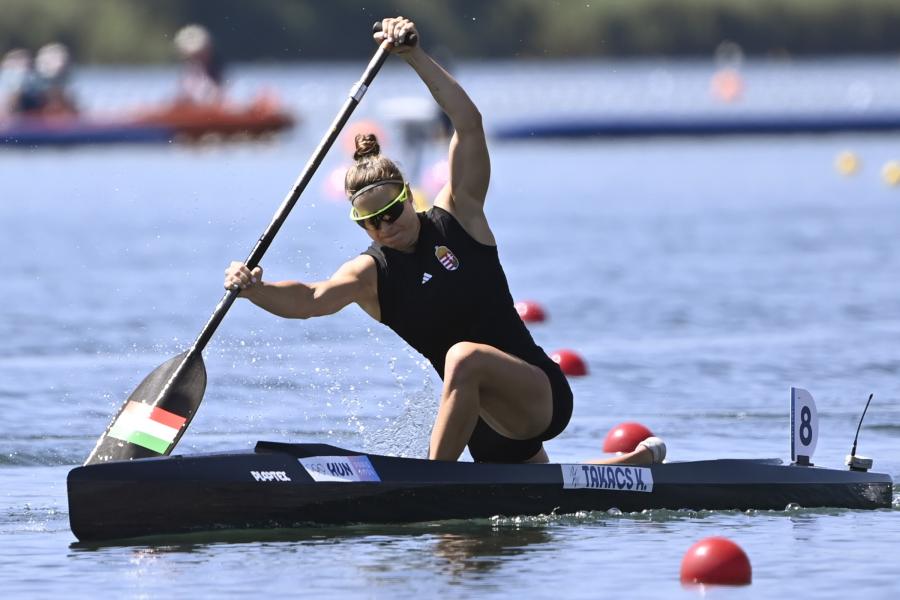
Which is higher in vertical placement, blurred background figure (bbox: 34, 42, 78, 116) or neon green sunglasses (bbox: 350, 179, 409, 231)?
blurred background figure (bbox: 34, 42, 78, 116)

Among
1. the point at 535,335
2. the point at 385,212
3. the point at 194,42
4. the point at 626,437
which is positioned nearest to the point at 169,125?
the point at 194,42

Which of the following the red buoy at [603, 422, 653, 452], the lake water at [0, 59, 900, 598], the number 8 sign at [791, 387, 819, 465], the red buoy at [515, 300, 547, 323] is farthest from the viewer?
the red buoy at [515, 300, 547, 323]

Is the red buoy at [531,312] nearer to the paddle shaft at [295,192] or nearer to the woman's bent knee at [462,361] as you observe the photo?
the paddle shaft at [295,192]

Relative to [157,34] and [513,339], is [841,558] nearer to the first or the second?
[513,339]

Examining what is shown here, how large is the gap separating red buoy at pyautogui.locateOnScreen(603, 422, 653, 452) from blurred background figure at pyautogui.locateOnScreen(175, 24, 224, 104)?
92.7 ft

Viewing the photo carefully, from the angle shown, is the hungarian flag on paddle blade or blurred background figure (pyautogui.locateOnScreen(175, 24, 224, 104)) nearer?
the hungarian flag on paddle blade

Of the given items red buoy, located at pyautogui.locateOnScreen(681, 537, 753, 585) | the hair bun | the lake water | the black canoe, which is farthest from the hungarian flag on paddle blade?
red buoy, located at pyautogui.locateOnScreen(681, 537, 753, 585)

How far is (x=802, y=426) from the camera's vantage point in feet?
29.5

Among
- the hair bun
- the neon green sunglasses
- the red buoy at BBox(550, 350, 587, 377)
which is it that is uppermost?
the hair bun

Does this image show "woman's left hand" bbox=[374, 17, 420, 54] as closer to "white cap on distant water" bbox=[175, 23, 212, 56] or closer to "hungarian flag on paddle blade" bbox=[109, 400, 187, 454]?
"hungarian flag on paddle blade" bbox=[109, 400, 187, 454]

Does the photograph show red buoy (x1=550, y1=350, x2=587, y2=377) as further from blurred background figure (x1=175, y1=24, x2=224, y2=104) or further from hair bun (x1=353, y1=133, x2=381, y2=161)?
blurred background figure (x1=175, y1=24, x2=224, y2=104)

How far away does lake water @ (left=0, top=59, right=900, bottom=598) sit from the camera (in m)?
7.67

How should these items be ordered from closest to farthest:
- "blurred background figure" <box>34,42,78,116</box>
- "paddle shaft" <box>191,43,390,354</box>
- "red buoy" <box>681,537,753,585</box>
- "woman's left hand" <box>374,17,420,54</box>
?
"red buoy" <box>681,537,753,585</box>, "woman's left hand" <box>374,17,420,54</box>, "paddle shaft" <box>191,43,390,354</box>, "blurred background figure" <box>34,42,78,116</box>

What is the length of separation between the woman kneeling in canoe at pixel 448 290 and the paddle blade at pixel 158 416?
893 mm
